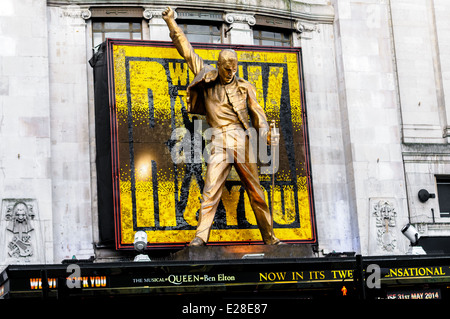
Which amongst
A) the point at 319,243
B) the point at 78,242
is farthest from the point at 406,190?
the point at 78,242

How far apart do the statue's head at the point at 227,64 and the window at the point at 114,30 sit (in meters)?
3.61

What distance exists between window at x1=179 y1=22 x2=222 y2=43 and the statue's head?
133 inches

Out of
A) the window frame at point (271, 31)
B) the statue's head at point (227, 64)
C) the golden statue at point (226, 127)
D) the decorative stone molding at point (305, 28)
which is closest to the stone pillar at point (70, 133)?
the golden statue at point (226, 127)

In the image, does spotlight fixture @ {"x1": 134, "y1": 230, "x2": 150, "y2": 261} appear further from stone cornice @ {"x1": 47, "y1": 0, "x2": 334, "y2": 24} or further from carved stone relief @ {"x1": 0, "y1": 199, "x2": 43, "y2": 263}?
stone cornice @ {"x1": 47, "y1": 0, "x2": 334, "y2": 24}

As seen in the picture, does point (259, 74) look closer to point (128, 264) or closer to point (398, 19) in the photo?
point (398, 19)

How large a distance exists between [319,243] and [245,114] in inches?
167

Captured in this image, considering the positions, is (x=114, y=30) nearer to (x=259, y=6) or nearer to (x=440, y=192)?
(x=259, y=6)

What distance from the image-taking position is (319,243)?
23281 mm

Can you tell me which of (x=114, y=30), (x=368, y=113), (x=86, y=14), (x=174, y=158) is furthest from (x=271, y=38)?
(x=86, y=14)

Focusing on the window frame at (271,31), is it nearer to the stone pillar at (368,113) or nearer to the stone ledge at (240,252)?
the stone pillar at (368,113)

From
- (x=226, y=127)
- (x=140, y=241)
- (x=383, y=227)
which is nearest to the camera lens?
(x=140, y=241)

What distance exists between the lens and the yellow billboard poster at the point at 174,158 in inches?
861

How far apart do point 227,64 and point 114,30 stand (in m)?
4.21

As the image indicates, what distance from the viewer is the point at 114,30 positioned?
77.2 feet
